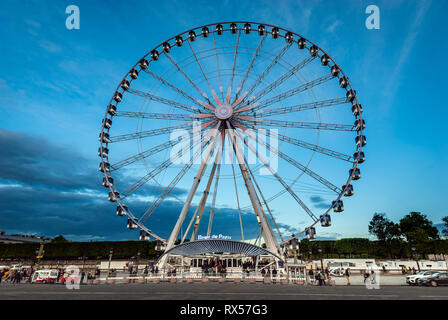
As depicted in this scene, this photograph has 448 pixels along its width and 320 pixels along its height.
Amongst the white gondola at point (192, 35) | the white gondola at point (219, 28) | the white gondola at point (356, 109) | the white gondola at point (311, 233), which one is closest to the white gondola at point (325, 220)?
the white gondola at point (311, 233)

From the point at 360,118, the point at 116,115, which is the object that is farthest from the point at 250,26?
the point at 116,115

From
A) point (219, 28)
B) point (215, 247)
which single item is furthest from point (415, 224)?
point (219, 28)

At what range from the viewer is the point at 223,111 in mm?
28531

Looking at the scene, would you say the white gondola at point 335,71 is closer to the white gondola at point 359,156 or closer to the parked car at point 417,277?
the white gondola at point 359,156

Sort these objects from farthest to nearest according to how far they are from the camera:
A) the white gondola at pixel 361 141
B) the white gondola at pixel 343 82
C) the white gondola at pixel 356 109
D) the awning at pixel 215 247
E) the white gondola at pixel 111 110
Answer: the white gondola at pixel 111 110
the white gondola at pixel 343 82
the white gondola at pixel 356 109
the white gondola at pixel 361 141
the awning at pixel 215 247

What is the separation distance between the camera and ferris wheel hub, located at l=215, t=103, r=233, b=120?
28203 millimetres

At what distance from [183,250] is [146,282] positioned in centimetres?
444

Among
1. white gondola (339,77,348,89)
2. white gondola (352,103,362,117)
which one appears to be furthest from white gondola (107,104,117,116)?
white gondola (352,103,362,117)

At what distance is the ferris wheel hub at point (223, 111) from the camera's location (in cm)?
2820

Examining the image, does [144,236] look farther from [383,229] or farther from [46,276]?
[383,229]

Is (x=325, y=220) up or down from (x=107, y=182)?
down

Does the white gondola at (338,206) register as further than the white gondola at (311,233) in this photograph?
No
